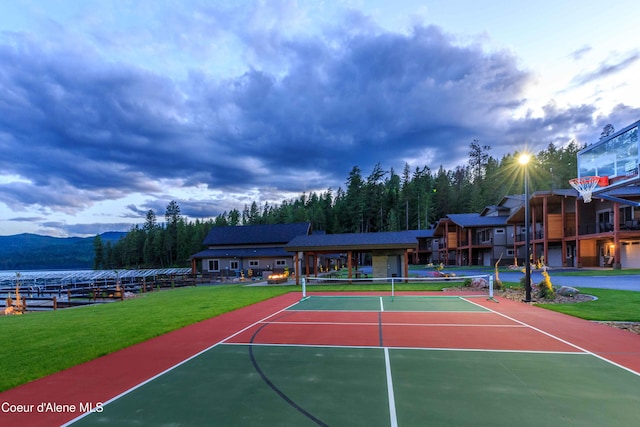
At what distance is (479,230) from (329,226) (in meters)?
48.0

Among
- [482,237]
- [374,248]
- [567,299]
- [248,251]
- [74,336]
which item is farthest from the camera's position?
[482,237]

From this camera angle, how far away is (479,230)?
5162 centimetres

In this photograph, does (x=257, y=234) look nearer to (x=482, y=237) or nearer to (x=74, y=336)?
(x=482, y=237)

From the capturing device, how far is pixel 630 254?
103 feet

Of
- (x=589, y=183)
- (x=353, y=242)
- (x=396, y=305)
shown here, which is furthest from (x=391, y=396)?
(x=353, y=242)

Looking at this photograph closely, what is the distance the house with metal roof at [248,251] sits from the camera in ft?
141

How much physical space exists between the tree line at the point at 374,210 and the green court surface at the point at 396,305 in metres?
66.6

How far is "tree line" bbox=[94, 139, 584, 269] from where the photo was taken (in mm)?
81438

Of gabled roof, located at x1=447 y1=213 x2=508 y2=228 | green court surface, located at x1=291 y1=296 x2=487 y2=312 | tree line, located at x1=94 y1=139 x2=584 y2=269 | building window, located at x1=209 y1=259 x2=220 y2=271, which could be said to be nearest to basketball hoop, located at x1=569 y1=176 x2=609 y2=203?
green court surface, located at x1=291 y1=296 x2=487 y2=312

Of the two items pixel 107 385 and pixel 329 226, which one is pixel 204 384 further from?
pixel 329 226

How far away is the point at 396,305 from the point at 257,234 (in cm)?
3566

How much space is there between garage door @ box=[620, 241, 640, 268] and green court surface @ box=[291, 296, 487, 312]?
25.6 metres

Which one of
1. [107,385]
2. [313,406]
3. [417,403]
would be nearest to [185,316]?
[107,385]

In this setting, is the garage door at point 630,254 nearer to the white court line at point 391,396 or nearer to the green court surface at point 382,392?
the green court surface at point 382,392
